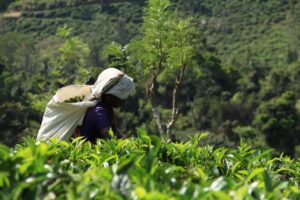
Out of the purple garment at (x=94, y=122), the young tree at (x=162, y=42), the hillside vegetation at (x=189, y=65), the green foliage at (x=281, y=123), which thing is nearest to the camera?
the purple garment at (x=94, y=122)

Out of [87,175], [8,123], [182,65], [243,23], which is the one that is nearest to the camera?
[87,175]

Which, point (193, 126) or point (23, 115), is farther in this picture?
point (193, 126)

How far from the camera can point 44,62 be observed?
5862 cm

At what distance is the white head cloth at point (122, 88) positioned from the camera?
376cm

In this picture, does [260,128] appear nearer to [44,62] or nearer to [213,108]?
[213,108]

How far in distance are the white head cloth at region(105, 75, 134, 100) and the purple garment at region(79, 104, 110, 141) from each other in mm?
115

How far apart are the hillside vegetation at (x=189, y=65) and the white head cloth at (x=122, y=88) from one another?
807 millimetres

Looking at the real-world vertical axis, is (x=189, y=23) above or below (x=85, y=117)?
below

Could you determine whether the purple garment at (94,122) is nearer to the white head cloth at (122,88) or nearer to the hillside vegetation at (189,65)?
the white head cloth at (122,88)

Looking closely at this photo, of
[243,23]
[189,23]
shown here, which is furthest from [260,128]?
[243,23]

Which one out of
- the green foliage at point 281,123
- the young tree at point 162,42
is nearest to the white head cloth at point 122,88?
the young tree at point 162,42

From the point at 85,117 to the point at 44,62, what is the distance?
183 ft

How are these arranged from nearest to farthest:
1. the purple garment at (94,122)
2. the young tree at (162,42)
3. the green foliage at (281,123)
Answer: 1. the purple garment at (94,122)
2. the young tree at (162,42)
3. the green foliage at (281,123)

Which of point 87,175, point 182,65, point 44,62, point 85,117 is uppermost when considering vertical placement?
point 87,175
